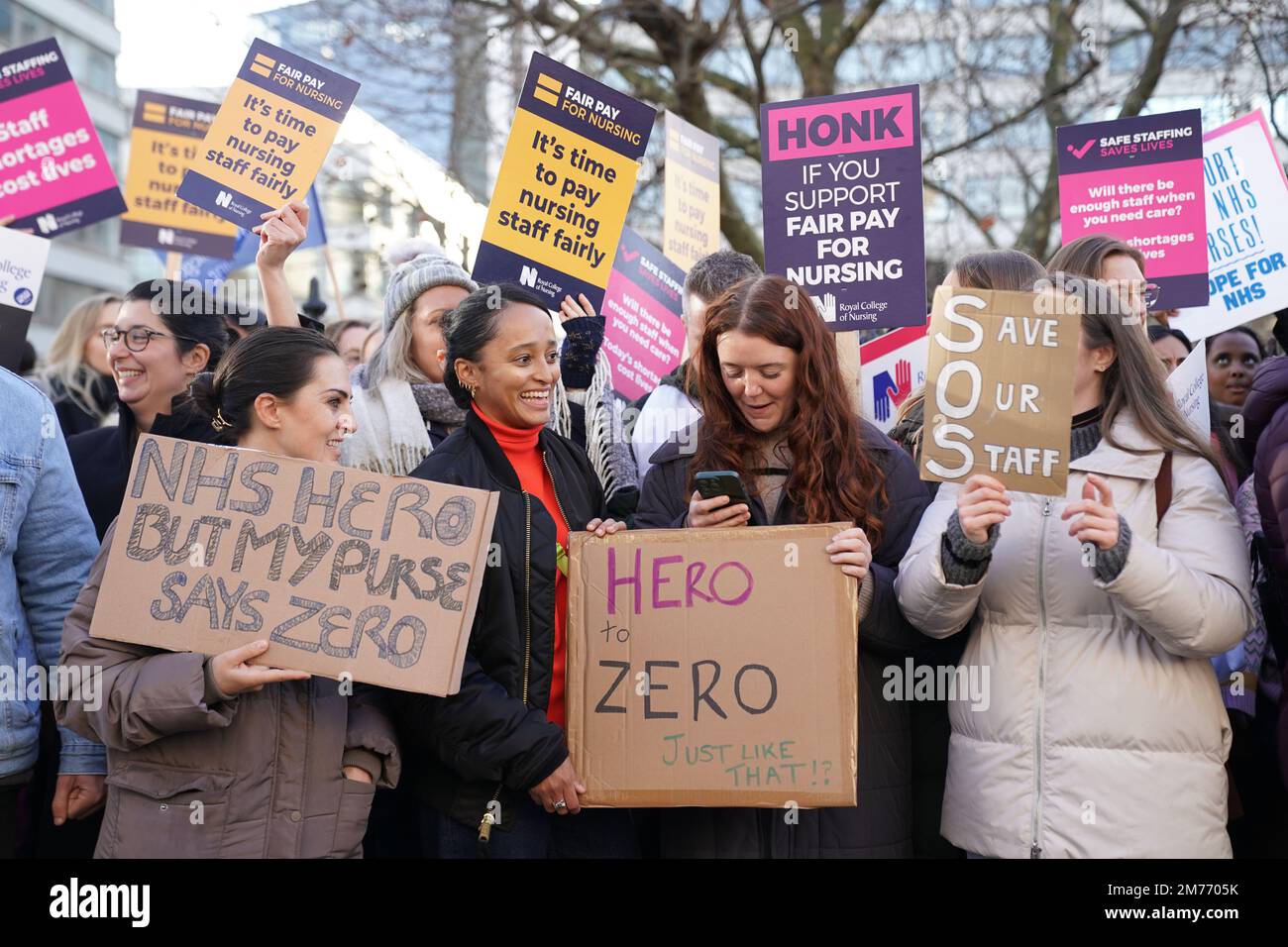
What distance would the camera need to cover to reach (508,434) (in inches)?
140

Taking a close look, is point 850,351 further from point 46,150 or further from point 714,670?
point 46,150

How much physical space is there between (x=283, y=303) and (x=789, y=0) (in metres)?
7.36

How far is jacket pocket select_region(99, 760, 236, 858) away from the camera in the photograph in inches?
118

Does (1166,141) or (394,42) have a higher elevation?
(394,42)

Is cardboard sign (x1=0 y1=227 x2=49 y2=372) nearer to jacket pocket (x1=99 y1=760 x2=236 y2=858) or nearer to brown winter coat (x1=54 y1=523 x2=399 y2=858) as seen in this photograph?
brown winter coat (x1=54 y1=523 x2=399 y2=858)

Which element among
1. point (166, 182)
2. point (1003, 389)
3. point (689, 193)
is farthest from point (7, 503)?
point (166, 182)

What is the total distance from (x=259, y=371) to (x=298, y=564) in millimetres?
577

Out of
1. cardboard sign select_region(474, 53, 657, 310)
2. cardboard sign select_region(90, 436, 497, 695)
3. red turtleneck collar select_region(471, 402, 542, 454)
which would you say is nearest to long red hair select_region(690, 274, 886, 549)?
red turtleneck collar select_region(471, 402, 542, 454)

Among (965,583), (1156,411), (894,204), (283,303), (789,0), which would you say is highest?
(789,0)

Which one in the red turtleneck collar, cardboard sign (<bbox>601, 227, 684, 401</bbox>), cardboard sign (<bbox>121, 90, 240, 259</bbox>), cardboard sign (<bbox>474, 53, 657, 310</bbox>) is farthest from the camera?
cardboard sign (<bbox>121, 90, 240, 259</bbox>)

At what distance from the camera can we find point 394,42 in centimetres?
1274

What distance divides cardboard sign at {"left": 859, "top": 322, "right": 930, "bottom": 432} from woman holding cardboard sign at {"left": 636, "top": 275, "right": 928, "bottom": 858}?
1.58 meters

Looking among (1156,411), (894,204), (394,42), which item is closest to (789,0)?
(394,42)
